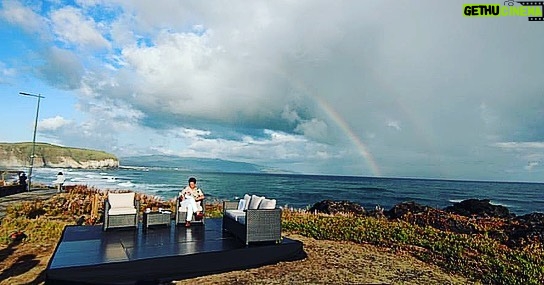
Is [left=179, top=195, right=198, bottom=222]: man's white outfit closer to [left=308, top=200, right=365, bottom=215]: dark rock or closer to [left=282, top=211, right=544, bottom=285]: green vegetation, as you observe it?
[left=282, top=211, right=544, bottom=285]: green vegetation

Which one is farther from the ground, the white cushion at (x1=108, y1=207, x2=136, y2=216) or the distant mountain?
the distant mountain

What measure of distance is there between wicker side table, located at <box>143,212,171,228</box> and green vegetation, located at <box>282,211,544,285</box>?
2937 mm

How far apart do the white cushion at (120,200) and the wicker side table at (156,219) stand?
0.41m

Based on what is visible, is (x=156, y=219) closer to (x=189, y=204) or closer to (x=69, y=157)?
(x=189, y=204)

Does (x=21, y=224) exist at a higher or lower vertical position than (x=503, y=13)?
lower

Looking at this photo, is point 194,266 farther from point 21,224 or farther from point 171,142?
point 171,142

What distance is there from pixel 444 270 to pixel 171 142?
5239 cm

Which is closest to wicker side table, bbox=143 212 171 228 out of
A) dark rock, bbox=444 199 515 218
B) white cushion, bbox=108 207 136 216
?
white cushion, bbox=108 207 136 216

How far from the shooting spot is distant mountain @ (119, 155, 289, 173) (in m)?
105

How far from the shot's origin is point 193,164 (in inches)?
4186

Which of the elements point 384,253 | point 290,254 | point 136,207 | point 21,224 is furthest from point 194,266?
point 21,224

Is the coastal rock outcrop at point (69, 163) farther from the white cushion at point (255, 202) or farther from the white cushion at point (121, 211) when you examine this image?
the white cushion at point (255, 202)

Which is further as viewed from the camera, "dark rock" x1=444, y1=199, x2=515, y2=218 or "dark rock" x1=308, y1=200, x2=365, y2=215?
"dark rock" x1=444, y1=199, x2=515, y2=218

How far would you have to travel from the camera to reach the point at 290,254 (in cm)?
591
